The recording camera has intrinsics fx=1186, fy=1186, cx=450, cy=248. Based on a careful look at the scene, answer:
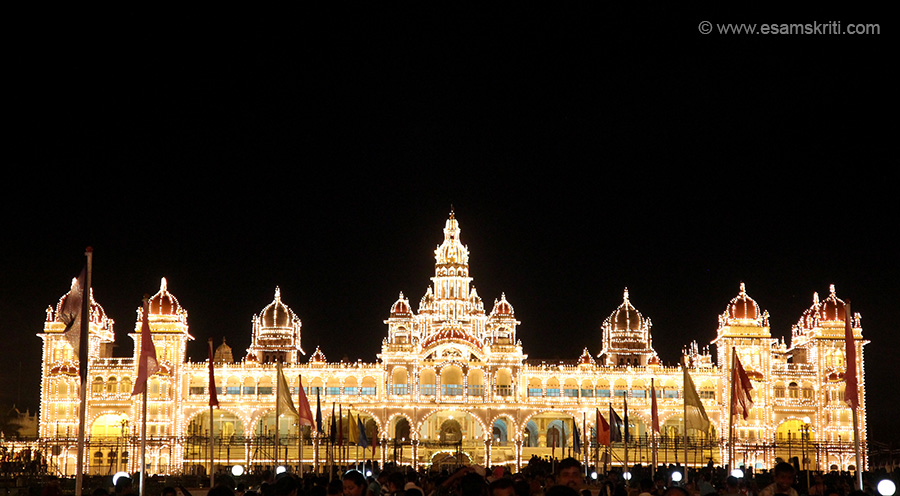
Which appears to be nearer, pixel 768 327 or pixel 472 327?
pixel 768 327

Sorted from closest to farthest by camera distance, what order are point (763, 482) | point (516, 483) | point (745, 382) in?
1. point (516, 483)
2. point (763, 482)
3. point (745, 382)

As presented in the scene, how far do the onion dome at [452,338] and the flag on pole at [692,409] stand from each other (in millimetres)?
30710

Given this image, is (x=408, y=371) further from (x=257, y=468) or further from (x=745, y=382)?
(x=745, y=382)

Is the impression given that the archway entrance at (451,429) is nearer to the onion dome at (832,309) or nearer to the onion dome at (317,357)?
the onion dome at (317,357)

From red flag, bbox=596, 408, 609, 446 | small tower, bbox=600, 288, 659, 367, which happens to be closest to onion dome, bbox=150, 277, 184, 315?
small tower, bbox=600, 288, 659, 367

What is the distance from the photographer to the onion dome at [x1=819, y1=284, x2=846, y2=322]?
68125 millimetres

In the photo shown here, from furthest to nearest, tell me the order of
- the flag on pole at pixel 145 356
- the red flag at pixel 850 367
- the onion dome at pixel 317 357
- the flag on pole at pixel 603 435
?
the onion dome at pixel 317 357
the flag on pole at pixel 603 435
the flag on pole at pixel 145 356
the red flag at pixel 850 367

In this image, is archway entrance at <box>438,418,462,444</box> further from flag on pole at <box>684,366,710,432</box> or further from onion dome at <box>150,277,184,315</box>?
flag on pole at <box>684,366,710,432</box>

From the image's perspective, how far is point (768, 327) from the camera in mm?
69125

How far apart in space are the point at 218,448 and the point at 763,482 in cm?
4796

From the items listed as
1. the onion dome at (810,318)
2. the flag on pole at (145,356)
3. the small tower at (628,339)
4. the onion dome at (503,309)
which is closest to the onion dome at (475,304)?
the onion dome at (503,309)

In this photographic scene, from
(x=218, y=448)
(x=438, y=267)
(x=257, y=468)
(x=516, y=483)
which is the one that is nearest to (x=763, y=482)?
(x=516, y=483)

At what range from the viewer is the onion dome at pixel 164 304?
67.9 m

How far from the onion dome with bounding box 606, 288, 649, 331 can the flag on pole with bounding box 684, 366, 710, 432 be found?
38.8 metres
